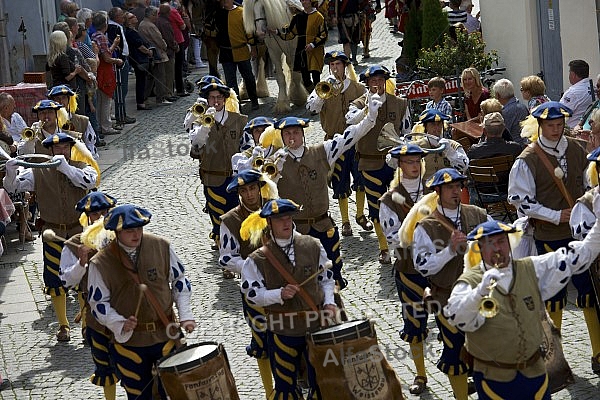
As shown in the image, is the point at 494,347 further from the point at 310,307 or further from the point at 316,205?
the point at 316,205

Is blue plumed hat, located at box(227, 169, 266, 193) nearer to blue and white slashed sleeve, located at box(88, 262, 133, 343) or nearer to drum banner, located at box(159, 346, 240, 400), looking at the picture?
blue and white slashed sleeve, located at box(88, 262, 133, 343)

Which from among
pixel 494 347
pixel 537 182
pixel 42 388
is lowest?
pixel 42 388

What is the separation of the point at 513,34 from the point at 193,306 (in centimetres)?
849

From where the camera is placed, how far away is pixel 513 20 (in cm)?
2100

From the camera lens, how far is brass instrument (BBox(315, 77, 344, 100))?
16438 millimetres

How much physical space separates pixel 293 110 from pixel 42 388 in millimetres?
12080

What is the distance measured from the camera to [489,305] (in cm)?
930

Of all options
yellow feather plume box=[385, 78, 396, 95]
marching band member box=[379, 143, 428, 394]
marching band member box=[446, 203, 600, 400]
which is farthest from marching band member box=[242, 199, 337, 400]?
yellow feather plume box=[385, 78, 396, 95]

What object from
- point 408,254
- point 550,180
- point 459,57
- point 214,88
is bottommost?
point 408,254

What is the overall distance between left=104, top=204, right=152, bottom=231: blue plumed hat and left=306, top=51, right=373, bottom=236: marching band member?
660cm

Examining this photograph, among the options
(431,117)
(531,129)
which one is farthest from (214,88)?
(531,129)

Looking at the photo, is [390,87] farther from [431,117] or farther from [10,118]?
[10,118]

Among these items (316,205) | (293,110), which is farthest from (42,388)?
(293,110)

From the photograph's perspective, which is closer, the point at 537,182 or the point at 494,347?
the point at 494,347
